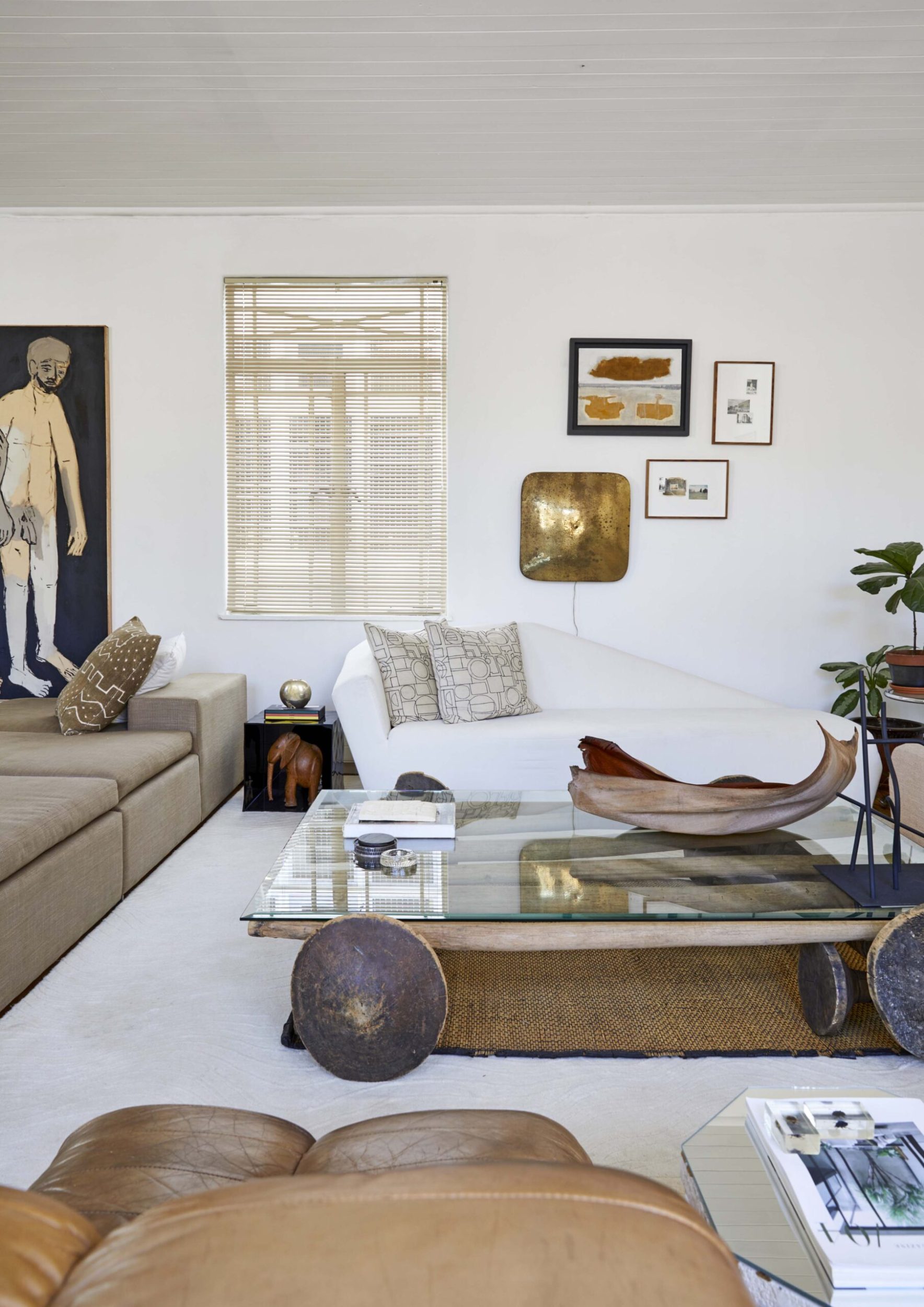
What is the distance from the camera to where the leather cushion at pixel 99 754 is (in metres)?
3.20

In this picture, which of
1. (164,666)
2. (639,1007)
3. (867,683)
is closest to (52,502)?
(164,666)

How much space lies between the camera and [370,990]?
6.56 feet

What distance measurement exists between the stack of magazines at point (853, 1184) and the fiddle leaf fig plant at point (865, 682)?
3311 mm

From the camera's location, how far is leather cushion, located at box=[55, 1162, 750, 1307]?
1.51ft

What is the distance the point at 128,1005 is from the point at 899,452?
4.33 m

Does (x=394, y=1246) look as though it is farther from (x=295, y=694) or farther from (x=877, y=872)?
(x=295, y=694)

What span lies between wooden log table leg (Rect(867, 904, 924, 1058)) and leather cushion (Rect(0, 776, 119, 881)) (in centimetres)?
203

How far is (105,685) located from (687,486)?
9.60ft

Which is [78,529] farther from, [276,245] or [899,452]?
[899,452]

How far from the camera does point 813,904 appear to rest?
2.19 meters

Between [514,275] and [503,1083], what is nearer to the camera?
[503,1083]

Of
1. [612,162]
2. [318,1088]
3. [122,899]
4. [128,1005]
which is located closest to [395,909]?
[318,1088]

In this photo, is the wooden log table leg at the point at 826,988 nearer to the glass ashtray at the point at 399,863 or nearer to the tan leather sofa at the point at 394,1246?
the glass ashtray at the point at 399,863

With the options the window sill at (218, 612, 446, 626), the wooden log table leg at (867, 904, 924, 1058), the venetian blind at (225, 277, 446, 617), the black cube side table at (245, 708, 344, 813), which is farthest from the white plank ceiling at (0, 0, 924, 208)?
the wooden log table leg at (867, 904, 924, 1058)
